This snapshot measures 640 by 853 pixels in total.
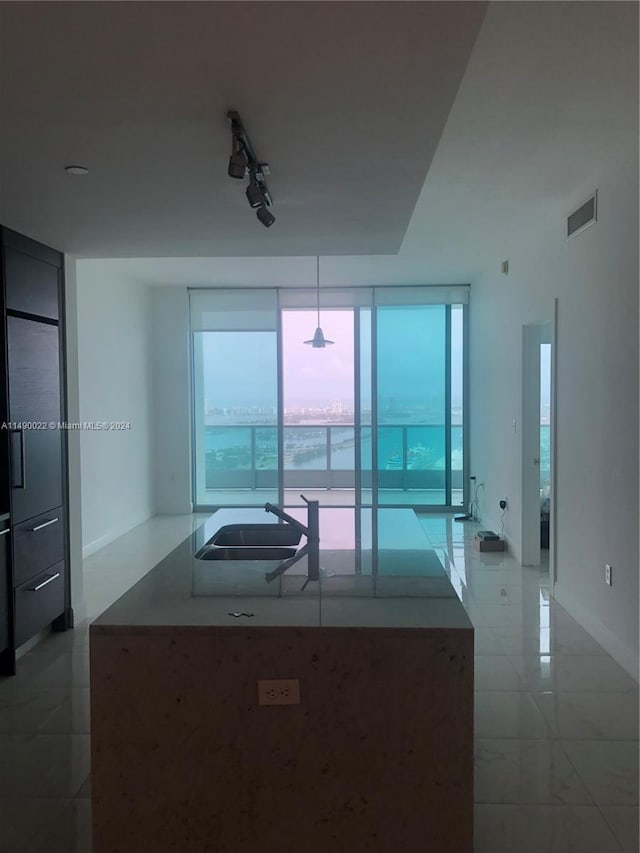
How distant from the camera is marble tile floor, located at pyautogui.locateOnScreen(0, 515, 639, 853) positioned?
2133mm

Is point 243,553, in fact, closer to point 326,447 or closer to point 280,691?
point 280,691

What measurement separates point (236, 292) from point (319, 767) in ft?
22.6

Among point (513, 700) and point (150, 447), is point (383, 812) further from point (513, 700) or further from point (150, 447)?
point (150, 447)

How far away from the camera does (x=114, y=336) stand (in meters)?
6.64

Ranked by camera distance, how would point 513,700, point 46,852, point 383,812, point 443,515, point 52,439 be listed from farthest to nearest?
point 443,515
point 52,439
point 513,700
point 46,852
point 383,812

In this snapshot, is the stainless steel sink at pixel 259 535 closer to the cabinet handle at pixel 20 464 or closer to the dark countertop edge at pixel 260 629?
the dark countertop edge at pixel 260 629

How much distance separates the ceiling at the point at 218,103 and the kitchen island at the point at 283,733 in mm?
1455

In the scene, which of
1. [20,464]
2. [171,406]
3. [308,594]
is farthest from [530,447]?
[171,406]

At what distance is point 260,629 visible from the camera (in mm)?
1596

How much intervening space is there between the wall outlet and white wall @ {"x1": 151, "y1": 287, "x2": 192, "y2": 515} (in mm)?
6567

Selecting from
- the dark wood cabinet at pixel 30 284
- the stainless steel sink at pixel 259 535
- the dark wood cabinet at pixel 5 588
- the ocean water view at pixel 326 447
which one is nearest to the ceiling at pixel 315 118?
the dark wood cabinet at pixel 30 284

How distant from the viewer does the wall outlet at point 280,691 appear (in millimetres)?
1609

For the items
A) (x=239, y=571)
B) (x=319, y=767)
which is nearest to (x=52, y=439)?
(x=239, y=571)

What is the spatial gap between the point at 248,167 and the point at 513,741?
2.53m
